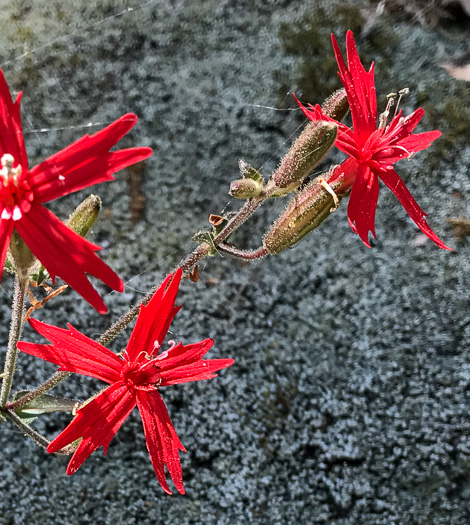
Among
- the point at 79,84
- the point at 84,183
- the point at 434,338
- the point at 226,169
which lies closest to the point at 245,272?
the point at 226,169

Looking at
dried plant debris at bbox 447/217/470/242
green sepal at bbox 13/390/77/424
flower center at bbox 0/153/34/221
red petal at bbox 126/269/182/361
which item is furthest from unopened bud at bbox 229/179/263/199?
dried plant debris at bbox 447/217/470/242

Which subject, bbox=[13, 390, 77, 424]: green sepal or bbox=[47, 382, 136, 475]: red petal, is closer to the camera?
bbox=[47, 382, 136, 475]: red petal

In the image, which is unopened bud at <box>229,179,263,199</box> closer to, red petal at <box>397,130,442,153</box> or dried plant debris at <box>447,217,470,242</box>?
red petal at <box>397,130,442,153</box>

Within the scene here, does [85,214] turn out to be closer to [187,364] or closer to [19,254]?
[19,254]

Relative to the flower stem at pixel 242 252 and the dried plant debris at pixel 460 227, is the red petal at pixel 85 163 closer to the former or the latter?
the flower stem at pixel 242 252

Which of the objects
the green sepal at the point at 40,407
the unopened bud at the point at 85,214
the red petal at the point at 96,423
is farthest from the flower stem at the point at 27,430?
the unopened bud at the point at 85,214

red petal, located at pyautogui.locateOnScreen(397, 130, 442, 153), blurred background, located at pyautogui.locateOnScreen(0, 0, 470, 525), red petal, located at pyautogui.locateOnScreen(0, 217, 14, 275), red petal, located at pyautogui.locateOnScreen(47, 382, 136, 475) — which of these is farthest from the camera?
blurred background, located at pyautogui.locateOnScreen(0, 0, 470, 525)
